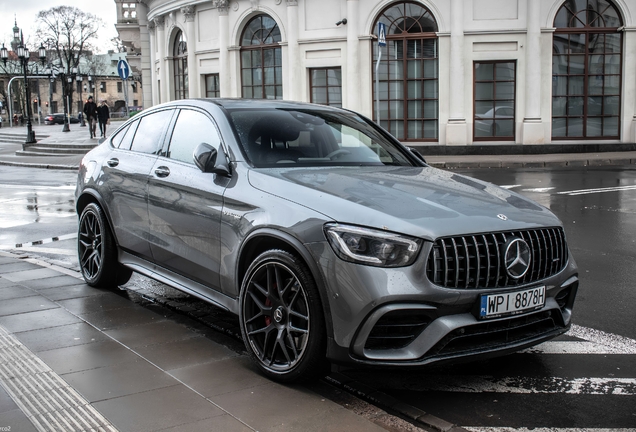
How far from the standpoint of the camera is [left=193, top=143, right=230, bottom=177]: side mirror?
4.71 metres

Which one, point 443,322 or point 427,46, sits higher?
point 427,46

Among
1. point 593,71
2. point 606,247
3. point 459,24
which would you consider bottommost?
point 606,247

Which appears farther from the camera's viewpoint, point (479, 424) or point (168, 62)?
point (168, 62)

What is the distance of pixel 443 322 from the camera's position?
12.0 ft

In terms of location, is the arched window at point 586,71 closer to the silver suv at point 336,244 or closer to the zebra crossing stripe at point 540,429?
the silver suv at point 336,244

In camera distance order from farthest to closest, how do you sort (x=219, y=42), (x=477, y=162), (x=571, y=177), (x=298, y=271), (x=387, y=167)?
(x=219, y=42)
(x=477, y=162)
(x=571, y=177)
(x=387, y=167)
(x=298, y=271)

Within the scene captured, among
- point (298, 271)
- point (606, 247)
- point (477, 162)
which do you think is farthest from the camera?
point (477, 162)

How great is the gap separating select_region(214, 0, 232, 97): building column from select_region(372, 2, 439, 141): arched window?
6.19 m

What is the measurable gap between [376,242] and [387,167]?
5.06ft

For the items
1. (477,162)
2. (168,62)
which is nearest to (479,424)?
(477,162)

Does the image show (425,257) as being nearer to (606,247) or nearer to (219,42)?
(606,247)

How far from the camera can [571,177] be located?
658 inches

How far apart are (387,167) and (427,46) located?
776 inches

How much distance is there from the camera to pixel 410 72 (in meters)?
24.2
